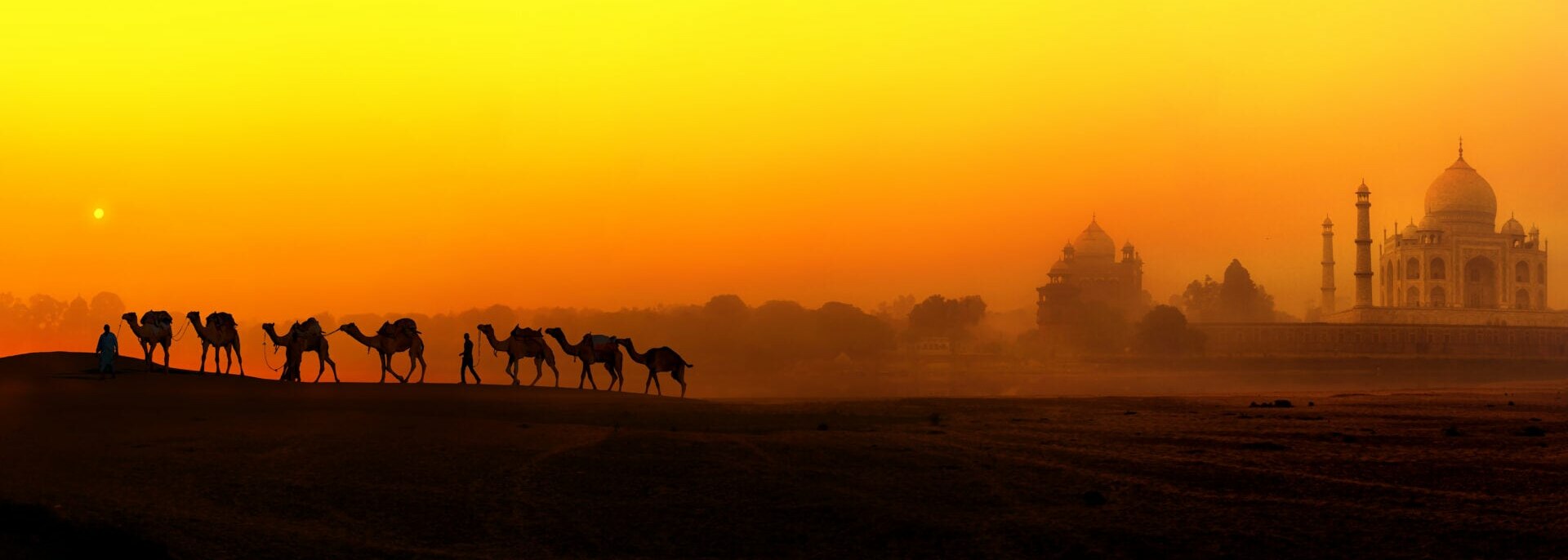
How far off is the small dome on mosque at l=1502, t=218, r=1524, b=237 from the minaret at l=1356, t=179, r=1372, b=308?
60.8ft

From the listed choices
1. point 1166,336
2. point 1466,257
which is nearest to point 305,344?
point 1166,336

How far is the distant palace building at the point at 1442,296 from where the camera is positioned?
5266 inches

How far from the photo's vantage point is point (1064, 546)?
18047 millimetres

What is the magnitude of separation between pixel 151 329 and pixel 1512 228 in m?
143

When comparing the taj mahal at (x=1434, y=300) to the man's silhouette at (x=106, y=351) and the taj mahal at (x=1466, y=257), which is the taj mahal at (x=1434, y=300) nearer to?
the taj mahal at (x=1466, y=257)

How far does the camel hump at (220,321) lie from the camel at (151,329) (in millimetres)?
953

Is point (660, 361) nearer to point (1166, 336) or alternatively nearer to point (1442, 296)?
point (1166, 336)

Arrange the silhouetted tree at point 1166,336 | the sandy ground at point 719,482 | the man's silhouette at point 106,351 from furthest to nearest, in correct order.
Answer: the silhouetted tree at point 1166,336 < the man's silhouette at point 106,351 < the sandy ground at point 719,482

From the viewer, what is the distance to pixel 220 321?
37375mm

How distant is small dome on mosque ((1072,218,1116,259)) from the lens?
562 feet

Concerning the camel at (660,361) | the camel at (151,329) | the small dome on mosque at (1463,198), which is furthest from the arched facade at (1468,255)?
the camel at (151,329)

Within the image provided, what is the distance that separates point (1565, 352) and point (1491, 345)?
7073 millimetres

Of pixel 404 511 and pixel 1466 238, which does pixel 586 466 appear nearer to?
pixel 404 511

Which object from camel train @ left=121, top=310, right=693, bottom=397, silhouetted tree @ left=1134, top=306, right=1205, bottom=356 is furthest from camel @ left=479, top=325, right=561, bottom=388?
silhouetted tree @ left=1134, top=306, right=1205, bottom=356
